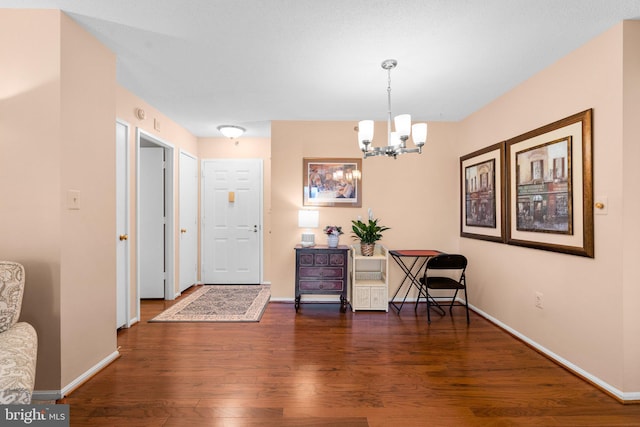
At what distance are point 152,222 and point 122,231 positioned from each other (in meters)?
1.15

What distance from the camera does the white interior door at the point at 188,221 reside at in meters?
4.54

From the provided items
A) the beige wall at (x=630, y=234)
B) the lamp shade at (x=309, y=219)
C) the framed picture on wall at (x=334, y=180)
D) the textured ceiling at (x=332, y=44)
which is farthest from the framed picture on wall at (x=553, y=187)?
the lamp shade at (x=309, y=219)

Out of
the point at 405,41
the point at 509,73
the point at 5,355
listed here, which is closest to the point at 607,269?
the point at 509,73

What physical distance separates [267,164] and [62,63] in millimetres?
3216

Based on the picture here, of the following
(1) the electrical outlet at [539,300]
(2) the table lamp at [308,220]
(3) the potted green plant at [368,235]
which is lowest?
Answer: (1) the electrical outlet at [539,300]

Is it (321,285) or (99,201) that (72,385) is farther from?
(321,285)

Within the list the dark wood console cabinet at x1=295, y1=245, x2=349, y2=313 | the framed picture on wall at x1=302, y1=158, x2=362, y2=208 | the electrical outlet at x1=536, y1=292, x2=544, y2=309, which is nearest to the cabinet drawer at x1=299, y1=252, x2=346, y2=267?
the dark wood console cabinet at x1=295, y1=245, x2=349, y2=313

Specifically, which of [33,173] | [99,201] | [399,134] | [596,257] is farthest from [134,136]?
[596,257]

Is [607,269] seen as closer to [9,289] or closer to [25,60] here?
[9,289]

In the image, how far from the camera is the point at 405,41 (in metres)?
2.26

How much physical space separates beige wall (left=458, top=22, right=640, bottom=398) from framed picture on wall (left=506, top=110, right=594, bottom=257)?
73mm

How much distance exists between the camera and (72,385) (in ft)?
6.75

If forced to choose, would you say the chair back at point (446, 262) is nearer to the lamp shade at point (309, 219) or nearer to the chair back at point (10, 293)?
the lamp shade at point (309, 219)

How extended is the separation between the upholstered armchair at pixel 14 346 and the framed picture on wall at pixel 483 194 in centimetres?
387
